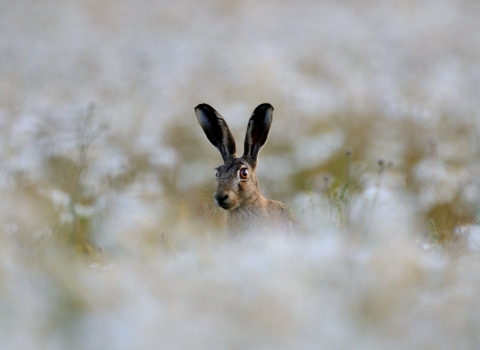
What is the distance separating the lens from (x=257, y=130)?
4.94m

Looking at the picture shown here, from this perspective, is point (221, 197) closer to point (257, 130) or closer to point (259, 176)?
point (257, 130)

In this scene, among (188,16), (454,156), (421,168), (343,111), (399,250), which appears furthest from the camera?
(188,16)

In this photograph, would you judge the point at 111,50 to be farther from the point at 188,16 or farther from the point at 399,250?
the point at 399,250

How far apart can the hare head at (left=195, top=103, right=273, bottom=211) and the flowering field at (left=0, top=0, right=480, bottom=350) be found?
0.33 m

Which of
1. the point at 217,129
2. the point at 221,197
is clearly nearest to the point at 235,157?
the point at 217,129

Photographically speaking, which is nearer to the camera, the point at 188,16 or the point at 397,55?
the point at 397,55

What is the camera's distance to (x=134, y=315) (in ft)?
7.50

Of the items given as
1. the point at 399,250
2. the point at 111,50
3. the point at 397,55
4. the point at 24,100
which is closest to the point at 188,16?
the point at 111,50

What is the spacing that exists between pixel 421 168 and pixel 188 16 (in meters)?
15.3

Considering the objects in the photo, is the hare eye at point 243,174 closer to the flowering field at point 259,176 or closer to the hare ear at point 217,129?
the hare ear at point 217,129

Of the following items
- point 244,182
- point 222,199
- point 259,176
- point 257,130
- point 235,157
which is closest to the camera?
point 222,199

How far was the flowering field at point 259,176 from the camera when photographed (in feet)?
7.67

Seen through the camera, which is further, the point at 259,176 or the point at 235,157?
the point at 259,176

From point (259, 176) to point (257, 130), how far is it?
11.0ft
